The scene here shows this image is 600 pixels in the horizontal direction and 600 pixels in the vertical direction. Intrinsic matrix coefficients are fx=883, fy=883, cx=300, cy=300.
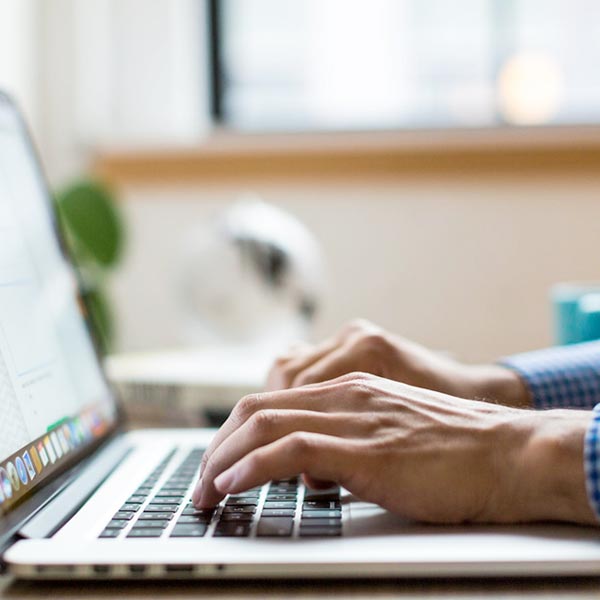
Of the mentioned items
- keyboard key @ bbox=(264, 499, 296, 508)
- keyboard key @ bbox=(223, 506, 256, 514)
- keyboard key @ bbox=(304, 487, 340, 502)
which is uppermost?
keyboard key @ bbox=(223, 506, 256, 514)

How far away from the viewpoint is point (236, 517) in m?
0.45

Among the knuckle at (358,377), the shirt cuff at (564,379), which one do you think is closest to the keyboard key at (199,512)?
the knuckle at (358,377)

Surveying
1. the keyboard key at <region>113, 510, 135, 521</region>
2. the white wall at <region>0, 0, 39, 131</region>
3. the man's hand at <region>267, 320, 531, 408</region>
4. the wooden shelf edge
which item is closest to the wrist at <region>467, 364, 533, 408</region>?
the man's hand at <region>267, 320, 531, 408</region>

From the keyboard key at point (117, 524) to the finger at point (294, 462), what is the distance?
0.05 metres

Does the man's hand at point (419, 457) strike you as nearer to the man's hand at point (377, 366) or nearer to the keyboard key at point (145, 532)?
the keyboard key at point (145, 532)

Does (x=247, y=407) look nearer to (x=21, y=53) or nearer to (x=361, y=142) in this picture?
(x=361, y=142)

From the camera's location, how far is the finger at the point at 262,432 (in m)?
0.45

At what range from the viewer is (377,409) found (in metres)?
0.47

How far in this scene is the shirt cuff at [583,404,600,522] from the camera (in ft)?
1.40

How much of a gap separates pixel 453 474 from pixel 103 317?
0.96m

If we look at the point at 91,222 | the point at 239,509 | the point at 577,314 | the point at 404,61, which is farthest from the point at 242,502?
the point at 404,61

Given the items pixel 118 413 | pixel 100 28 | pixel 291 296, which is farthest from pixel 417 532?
pixel 100 28

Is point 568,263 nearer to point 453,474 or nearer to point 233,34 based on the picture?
point 233,34

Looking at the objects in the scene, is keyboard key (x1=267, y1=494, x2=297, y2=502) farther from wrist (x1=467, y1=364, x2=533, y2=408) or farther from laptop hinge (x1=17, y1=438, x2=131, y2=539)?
wrist (x1=467, y1=364, x2=533, y2=408)
